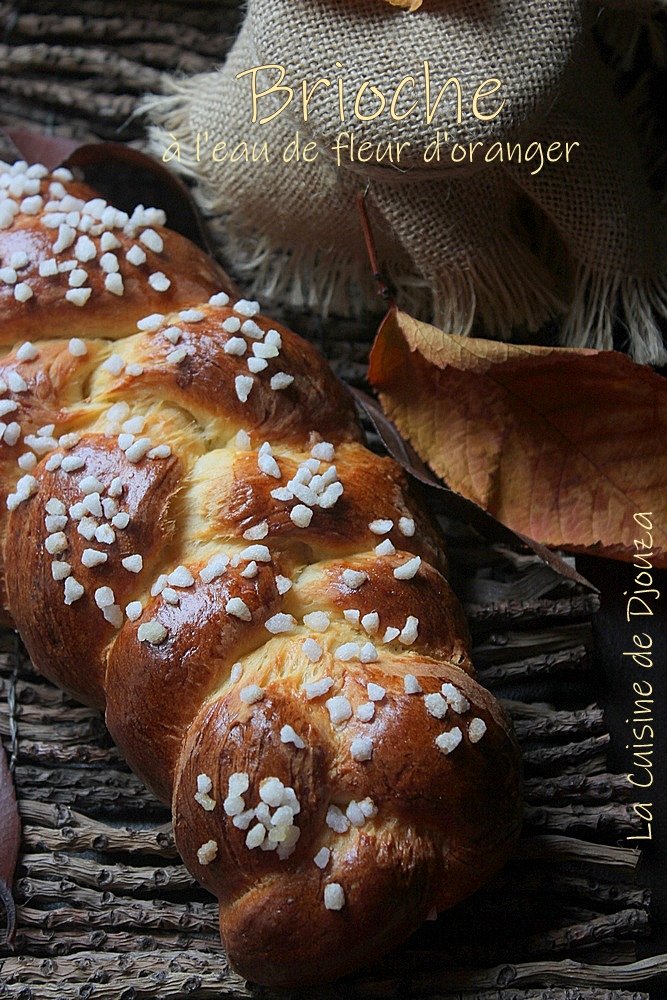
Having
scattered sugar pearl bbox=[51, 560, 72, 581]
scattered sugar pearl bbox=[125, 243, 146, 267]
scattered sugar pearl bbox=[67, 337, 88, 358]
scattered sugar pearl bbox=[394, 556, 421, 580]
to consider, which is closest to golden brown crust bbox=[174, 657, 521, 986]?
scattered sugar pearl bbox=[394, 556, 421, 580]

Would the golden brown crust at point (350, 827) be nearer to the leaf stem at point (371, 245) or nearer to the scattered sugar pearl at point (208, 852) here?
the scattered sugar pearl at point (208, 852)

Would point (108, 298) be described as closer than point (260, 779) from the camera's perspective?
No

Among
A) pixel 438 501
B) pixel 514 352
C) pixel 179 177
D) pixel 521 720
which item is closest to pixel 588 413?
pixel 514 352

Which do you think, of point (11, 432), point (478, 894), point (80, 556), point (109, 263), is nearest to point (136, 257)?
point (109, 263)

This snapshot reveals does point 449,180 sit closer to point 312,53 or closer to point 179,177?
point 312,53

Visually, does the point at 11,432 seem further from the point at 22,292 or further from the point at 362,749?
the point at 362,749

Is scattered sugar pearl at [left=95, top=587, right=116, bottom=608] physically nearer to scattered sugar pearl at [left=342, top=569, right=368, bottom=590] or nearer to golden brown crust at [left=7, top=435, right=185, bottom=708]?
golden brown crust at [left=7, top=435, right=185, bottom=708]
